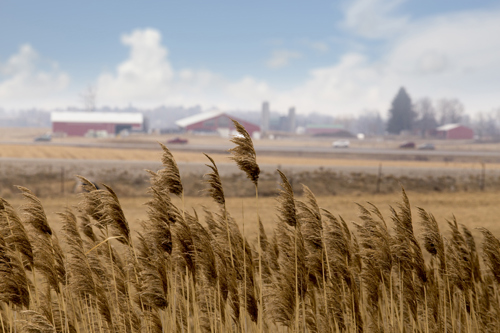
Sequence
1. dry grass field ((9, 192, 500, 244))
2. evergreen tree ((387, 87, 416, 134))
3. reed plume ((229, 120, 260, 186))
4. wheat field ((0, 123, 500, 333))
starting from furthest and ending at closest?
evergreen tree ((387, 87, 416, 134)), dry grass field ((9, 192, 500, 244)), wheat field ((0, 123, 500, 333)), reed plume ((229, 120, 260, 186))

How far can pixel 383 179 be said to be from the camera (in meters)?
27.8

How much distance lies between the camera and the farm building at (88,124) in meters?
78.9

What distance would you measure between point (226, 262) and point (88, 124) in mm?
80442

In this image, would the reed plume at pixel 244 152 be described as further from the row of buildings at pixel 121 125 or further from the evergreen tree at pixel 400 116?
the evergreen tree at pixel 400 116

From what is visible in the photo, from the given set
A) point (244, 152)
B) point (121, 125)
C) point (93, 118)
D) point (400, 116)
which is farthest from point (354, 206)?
point (400, 116)

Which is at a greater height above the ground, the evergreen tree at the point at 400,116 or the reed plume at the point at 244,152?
the evergreen tree at the point at 400,116

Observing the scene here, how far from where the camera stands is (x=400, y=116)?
102 metres

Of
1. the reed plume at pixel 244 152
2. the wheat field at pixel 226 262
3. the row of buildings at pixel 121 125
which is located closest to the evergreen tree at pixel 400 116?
the row of buildings at pixel 121 125

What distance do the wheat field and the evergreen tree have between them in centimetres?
10146

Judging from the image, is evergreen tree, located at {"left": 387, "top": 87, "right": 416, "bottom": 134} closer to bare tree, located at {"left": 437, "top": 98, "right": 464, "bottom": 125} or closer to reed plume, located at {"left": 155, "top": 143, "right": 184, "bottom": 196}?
bare tree, located at {"left": 437, "top": 98, "right": 464, "bottom": 125}

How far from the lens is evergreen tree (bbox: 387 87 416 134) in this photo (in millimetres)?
101500

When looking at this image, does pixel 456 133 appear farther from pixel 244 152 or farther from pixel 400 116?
pixel 244 152

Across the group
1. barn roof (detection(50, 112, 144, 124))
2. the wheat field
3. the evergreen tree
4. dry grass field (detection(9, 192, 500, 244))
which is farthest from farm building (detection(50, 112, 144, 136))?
the wheat field

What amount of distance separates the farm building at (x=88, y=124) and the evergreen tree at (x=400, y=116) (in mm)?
56462
